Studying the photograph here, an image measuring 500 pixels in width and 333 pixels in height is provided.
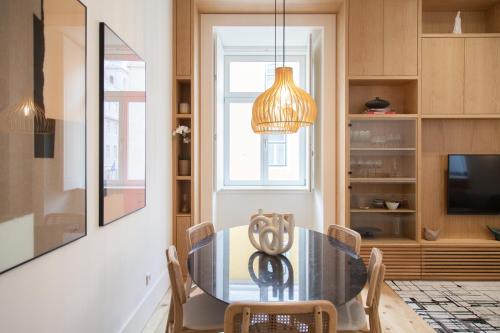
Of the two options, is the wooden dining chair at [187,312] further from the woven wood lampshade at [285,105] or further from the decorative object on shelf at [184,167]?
the decorative object on shelf at [184,167]

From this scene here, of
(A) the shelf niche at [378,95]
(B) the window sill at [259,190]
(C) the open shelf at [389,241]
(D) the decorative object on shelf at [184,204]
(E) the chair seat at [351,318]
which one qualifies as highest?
(A) the shelf niche at [378,95]

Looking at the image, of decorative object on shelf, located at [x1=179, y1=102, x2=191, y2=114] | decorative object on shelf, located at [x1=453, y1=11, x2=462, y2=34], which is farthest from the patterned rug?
decorative object on shelf, located at [x1=179, y1=102, x2=191, y2=114]

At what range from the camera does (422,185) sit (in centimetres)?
385

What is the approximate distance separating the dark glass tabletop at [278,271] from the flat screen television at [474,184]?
2223mm

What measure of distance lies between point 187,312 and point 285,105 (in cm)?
146

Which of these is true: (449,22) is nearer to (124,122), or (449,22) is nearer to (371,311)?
(371,311)

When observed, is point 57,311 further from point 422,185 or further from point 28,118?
point 422,185

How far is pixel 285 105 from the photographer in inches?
91.8

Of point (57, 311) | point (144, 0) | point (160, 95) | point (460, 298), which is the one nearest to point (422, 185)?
point (460, 298)

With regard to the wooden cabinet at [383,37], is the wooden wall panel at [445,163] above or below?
below

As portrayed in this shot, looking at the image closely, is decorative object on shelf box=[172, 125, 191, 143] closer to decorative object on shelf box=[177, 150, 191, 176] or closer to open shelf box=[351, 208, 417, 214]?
decorative object on shelf box=[177, 150, 191, 176]

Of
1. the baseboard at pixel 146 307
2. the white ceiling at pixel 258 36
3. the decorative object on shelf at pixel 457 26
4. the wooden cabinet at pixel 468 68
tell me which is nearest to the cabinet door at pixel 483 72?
the wooden cabinet at pixel 468 68

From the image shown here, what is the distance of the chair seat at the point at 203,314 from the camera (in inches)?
67.7

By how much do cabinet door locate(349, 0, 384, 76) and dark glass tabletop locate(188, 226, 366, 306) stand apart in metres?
2.15
